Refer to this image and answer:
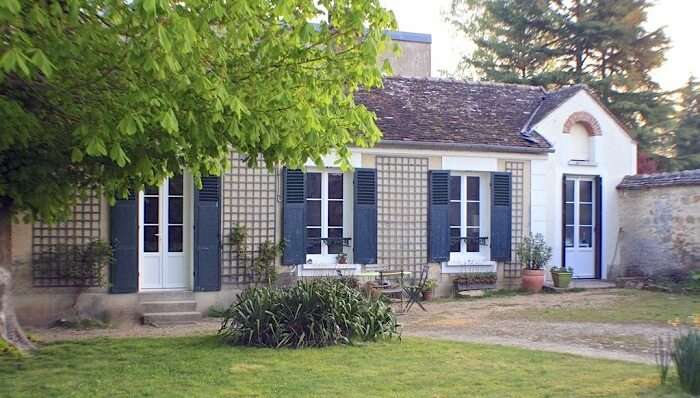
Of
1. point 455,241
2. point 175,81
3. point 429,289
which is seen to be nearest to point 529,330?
point 429,289

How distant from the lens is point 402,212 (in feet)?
49.4

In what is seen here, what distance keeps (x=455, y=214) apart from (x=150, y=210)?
6422mm

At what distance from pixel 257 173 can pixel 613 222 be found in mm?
9077

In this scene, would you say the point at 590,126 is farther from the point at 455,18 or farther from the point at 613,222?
the point at 455,18

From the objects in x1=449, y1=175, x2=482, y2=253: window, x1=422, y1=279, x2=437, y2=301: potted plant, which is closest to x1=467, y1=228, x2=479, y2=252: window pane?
x1=449, y1=175, x2=482, y2=253: window

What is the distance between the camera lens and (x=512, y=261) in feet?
52.6

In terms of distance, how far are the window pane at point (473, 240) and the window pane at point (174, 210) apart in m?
6.19

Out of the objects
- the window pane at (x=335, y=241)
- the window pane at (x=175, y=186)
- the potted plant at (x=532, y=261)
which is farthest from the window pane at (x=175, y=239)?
the potted plant at (x=532, y=261)

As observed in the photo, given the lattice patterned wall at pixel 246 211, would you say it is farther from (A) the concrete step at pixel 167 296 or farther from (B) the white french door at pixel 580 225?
(B) the white french door at pixel 580 225

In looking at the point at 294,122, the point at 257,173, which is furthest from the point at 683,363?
the point at 257,173

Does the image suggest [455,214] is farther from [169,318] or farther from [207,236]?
[169,318]

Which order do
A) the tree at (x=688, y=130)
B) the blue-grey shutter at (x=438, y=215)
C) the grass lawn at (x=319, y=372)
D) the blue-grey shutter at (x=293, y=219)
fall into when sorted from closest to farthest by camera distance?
the grass lawn at (x=319, y=372)
the blue-grey shutter at (x=293, y=219)
the blue-grey shutter at (x=438, y=215)
the tree at (x=688, y=130)

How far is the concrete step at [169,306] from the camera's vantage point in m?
12.6

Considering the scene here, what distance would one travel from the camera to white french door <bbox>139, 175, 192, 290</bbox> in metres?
13.1
